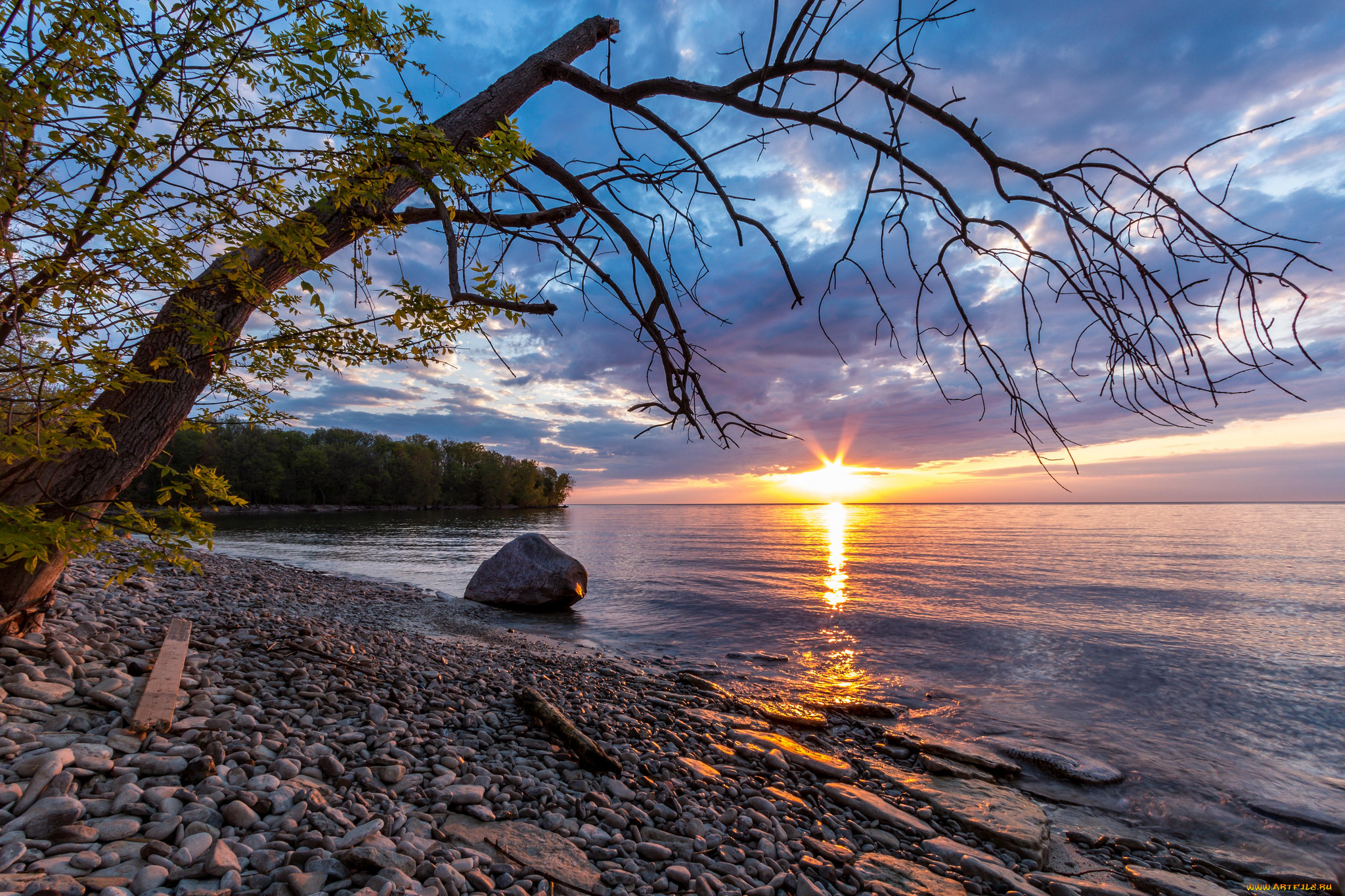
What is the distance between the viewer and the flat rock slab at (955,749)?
19.7ft

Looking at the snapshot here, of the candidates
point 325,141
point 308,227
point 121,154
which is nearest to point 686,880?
point 308,227

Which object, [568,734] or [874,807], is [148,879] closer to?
[568,734]

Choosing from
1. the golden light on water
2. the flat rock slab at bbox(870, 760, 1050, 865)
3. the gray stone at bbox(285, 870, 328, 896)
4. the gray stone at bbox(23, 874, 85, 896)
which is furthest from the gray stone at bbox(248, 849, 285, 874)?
the golden light on water

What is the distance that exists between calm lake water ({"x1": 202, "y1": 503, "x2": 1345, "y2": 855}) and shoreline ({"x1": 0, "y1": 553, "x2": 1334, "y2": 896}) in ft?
5.44

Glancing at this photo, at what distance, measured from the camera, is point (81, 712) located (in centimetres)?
346

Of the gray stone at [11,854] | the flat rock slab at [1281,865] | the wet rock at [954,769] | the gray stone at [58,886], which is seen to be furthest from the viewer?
the wet rock at [954,769]

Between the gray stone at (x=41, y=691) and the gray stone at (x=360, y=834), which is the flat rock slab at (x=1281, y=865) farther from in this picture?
the gray stone at (x=41, y=691)

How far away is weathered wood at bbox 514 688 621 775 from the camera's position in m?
4.31

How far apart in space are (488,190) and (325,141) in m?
0.94

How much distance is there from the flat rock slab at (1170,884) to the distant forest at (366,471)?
65462 mm

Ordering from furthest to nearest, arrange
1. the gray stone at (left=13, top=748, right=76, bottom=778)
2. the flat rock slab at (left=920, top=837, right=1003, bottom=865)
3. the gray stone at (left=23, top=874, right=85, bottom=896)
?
the flat rock slab at (left=920, top=837, right=1003, bottom=865), the gray stone at (left=13, top=748, right=76, bottom=778), the gray stone at (left=23, top=874, right=85, bottom=896)

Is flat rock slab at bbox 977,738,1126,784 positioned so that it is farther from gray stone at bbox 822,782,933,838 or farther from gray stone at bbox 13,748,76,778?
gray stone at bbox 13,748,76,778

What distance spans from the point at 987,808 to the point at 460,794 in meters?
4.74

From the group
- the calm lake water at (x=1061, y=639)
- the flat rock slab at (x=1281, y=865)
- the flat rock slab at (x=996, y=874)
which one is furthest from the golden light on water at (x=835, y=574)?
the flat rock slab at (x=996, y=874)
